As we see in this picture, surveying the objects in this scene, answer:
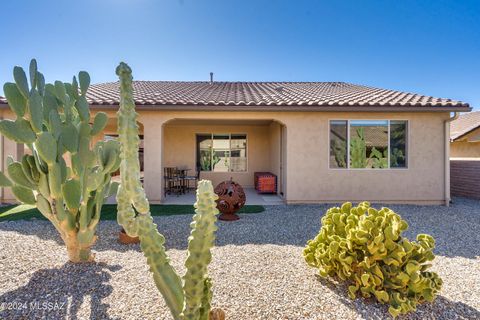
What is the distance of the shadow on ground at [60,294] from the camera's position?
256 centimetres

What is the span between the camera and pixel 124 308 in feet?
8.65

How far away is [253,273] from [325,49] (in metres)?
11.9

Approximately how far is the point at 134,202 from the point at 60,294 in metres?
2.10

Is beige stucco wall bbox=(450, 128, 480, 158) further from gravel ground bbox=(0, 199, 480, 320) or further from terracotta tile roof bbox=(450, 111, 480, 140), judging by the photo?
gravel ground bbox=(0, 199, 480, 320)

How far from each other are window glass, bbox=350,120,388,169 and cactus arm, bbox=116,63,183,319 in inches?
312

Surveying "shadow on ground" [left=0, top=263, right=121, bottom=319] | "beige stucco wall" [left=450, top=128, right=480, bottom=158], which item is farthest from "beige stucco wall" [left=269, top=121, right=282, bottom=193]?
"beige stucco wall" [left=450, top=128, right=480, bottom=158]

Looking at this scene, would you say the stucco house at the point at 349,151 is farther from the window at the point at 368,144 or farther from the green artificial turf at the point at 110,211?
the green artificial turf at the point at 110,211

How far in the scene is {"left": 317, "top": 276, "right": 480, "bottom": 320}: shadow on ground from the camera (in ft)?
8.50

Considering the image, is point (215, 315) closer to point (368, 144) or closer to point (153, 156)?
point (153, 156)

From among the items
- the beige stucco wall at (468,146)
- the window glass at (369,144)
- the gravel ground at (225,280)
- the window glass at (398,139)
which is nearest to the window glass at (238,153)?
the window glass at (369,144)

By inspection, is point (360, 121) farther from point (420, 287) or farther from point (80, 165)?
point (80, 165)

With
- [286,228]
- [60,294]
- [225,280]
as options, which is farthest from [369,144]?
[60,294]

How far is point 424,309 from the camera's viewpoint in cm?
271

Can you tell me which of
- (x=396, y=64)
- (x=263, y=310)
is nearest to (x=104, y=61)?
(x=263, y=310)
